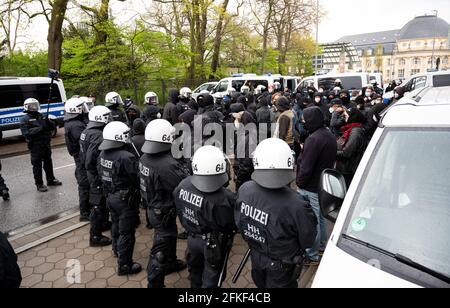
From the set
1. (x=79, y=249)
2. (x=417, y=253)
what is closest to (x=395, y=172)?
(x=417, y=253)

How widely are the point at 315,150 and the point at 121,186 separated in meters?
2.52

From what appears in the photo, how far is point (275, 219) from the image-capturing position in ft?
7.84

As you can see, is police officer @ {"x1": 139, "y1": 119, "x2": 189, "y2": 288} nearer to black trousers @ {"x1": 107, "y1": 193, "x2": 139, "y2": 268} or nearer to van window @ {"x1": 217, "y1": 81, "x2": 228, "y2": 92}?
black trousers @ {"x1": 107, "y1": 193, "x2": 139, "y2": 268}

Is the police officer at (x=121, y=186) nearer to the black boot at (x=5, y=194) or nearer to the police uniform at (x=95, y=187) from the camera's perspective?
the police uniform at (x=95, y=187)

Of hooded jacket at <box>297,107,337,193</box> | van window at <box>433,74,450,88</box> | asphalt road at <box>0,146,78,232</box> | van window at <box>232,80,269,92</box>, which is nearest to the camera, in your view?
hooded jacket at <box>297,107,337,193</box>

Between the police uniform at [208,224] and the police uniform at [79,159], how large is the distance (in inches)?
120

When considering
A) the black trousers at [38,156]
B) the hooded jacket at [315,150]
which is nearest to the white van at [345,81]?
the black trousers at [38,156]

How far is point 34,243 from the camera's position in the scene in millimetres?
4859

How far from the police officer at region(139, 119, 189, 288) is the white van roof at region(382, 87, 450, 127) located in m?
2.30

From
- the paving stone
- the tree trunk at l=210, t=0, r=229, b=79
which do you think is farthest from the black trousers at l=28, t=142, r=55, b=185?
the tree trunk at l=210, t=0, r=229, b=79

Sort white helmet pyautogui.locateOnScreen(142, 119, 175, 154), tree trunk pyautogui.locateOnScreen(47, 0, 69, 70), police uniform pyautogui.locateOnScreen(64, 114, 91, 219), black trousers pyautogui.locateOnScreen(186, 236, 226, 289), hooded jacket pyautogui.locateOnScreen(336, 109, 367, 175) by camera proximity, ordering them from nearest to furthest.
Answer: black trousers pyautogui.locateOnScreen(186, 236, 226, 289) → white helmet pyautogui.locateOnScreen(142, 119, 175, 154) → hooded jacket pyautogui.locateOnScreen(336, 109, 367, 175) → police uniform pyautogui.locateOnScreen(64, 114, 91, 219) → tree trunk pyautogui.locateOnScreen(47, 0, 69, 70)

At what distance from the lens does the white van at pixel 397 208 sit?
1.58 metres

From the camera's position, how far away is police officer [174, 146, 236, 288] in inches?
111

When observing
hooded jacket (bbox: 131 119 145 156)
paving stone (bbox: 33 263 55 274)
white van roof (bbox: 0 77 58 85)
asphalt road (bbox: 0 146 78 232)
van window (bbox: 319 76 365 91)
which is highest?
white van roof (bbox: 0 77 58 85)
